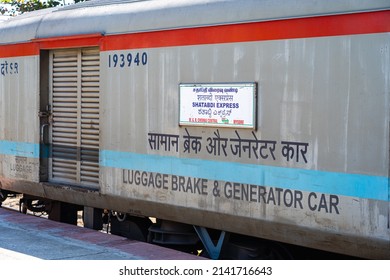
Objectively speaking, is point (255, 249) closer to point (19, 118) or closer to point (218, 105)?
point (218, 105)

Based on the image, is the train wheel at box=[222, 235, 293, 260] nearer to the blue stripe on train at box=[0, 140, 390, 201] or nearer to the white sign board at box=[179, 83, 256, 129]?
the blue stripe on train at box=[0, 140, 390, 201]

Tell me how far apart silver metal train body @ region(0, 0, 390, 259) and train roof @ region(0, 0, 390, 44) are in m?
0.02

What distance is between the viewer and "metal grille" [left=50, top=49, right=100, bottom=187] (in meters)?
8.08

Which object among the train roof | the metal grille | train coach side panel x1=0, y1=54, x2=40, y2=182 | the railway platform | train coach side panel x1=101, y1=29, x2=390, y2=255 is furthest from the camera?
train coach side panel x1=0, y1=54, x2=40, y2=182

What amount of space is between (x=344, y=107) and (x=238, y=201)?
1458 millimetres

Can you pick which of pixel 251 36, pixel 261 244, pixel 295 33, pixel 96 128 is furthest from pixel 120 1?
pixel 261 244

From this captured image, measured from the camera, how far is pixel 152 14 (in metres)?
7.19

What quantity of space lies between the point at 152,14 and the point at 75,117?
6.24ft

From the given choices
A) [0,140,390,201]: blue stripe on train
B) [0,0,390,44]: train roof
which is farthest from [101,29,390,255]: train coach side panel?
A: [0,0,390,44]: train roof

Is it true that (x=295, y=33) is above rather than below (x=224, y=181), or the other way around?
above

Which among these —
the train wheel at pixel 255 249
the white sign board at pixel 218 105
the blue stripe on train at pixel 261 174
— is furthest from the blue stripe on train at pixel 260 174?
the train wheel at pixel 255 249

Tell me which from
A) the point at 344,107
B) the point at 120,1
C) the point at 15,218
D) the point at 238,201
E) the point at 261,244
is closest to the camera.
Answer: the point at 344,107
